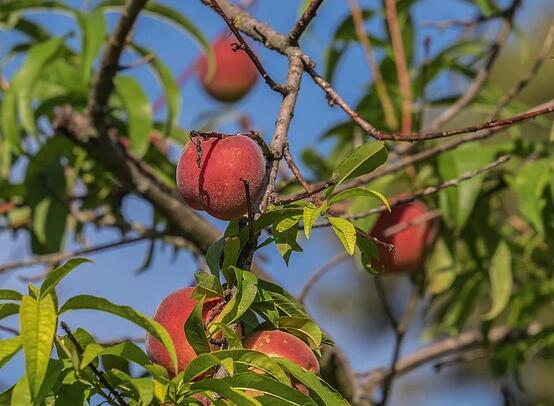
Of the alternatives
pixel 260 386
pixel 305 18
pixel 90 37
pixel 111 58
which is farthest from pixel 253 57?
pixel 90 37

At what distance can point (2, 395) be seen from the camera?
64 centimetres

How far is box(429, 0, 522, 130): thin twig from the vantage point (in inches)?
57.9

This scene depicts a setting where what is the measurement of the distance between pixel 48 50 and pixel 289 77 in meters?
0.79

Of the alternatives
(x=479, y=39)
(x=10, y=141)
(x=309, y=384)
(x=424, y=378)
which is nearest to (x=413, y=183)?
(x=479, y=39)

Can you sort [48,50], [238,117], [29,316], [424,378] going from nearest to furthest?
[29,316] → [48,50] → [238,117] → [424,378]

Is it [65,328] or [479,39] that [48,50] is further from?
[65,328]

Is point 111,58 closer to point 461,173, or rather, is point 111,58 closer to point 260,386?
point 461,173

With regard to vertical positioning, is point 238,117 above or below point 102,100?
above

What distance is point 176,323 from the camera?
2.29 feet

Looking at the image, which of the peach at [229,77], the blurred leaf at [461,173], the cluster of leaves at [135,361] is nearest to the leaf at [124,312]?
the cluster of leaves at [135,361]

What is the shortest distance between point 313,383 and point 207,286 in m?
0.11

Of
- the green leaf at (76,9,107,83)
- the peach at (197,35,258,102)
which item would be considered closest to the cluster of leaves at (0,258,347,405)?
the green leaf at (76,9,107,83)

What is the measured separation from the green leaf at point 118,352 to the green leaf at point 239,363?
4 cm

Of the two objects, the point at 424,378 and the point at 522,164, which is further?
the point at 424,378
